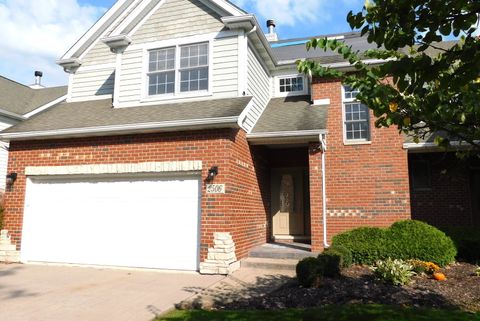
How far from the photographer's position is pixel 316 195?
11234mm

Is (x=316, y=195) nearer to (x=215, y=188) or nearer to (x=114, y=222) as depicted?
(x=215, y=188)

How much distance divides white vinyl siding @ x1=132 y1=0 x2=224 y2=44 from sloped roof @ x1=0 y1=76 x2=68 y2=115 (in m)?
9.86

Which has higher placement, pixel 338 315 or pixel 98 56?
pixel 98 56

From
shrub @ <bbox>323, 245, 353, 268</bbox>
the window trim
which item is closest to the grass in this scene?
shrub @ <bbox>323, 245, 353, 268</bbox>

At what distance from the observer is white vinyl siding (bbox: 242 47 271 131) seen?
1158cm

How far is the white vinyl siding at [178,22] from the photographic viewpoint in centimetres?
1183

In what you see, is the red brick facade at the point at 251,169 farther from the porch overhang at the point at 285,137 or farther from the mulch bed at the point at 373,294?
the mulch bed at the point at 373,294

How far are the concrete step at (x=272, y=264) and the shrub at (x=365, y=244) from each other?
115 centimetres

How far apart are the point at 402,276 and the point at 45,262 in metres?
8.90

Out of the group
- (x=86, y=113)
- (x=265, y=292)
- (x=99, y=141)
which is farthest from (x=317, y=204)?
(x=86, y=113)

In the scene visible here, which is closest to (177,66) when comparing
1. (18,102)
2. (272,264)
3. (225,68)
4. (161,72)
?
(161,72)

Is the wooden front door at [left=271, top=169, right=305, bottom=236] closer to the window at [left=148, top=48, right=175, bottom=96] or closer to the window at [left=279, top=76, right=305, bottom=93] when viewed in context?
the window at [left=279, top=76, right=305, bottom=93]

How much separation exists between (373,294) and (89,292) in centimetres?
506

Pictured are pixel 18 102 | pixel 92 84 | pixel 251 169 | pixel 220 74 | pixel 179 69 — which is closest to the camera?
pixel 220 74
